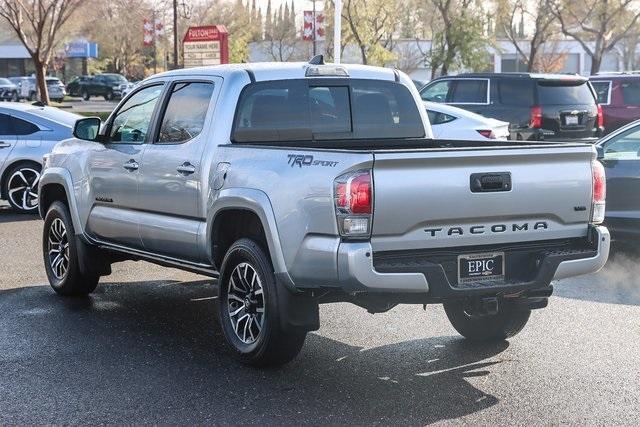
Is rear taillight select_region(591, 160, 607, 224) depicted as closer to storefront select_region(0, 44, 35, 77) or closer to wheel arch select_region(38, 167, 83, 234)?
wheel arch select_region(38, 167, 83, 234)

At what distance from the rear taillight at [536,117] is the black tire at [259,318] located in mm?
12291

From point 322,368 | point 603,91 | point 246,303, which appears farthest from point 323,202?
point 603,91

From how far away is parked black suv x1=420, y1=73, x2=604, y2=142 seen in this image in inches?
695

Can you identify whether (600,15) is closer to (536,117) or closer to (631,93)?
(631,93)

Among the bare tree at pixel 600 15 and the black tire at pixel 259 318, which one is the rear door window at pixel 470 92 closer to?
the black tire at pixel 259 318

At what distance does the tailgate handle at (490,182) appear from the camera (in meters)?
5.46

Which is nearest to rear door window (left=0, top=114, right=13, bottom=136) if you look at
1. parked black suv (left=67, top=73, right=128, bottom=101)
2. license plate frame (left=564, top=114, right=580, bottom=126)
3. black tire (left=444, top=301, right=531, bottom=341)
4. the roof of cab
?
the roof of cab

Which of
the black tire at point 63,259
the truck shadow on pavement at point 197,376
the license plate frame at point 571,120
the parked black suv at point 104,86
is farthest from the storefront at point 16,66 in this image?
the truck shadow on pavement at point 197,376

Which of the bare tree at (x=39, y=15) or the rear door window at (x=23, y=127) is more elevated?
the bare tree at (x=39, y=15)

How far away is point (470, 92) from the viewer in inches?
733

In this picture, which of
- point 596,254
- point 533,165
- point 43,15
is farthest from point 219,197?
point 43,15

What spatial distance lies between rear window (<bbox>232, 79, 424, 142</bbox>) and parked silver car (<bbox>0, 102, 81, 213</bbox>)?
7923 mm

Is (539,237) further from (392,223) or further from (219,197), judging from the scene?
(219,197)

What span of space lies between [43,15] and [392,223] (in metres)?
32.3
